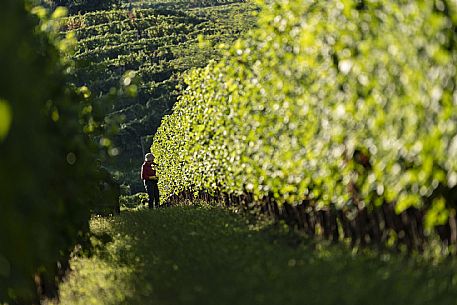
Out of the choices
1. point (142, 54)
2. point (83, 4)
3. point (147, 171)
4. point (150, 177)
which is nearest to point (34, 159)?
point (147, 171)

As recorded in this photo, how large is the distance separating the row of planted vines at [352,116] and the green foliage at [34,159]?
1995 millimetres

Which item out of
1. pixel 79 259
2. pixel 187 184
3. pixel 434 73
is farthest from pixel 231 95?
pixel 187 184

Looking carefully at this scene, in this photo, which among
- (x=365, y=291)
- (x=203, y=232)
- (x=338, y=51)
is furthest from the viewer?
(x=203, y=232)

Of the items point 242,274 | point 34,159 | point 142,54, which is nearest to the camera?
point 34,159

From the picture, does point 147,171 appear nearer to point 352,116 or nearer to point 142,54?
point 352,116

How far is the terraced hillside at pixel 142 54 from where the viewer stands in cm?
5719

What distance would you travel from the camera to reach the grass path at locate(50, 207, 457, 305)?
21.6ft

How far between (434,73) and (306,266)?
2322mm

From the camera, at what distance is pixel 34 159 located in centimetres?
572

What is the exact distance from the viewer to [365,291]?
654cm

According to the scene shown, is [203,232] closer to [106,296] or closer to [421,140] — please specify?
[106,296]

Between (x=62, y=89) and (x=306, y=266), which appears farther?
(x=62, y=89)

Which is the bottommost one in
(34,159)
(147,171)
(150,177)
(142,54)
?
(142,54)

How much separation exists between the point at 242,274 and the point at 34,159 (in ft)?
8.34
